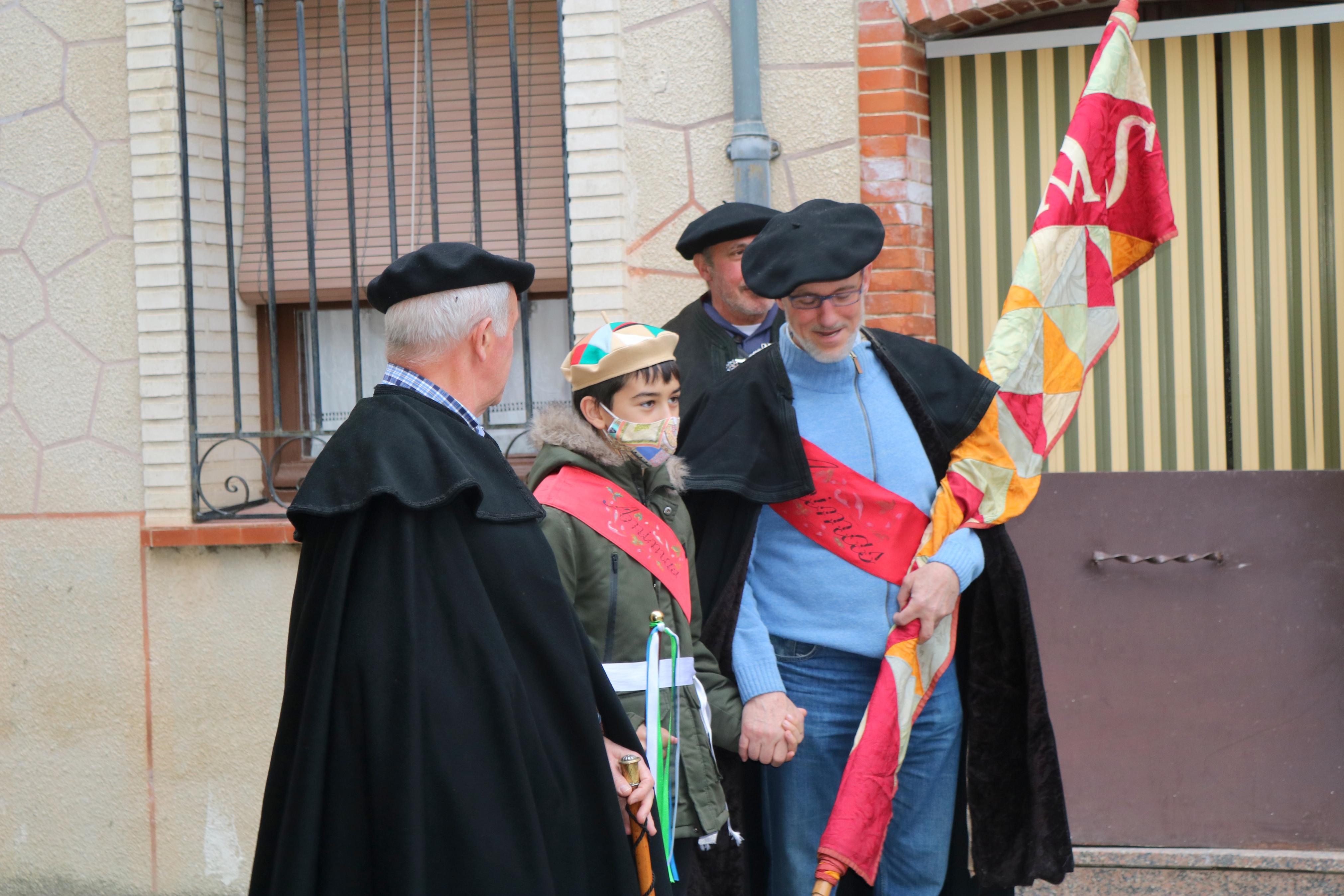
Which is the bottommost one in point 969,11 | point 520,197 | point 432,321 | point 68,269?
point 432,321

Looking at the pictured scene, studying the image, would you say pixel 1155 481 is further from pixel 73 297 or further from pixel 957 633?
pixel 73 297

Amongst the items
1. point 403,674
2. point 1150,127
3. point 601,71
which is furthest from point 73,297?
point 1150,127

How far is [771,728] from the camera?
2529 mm

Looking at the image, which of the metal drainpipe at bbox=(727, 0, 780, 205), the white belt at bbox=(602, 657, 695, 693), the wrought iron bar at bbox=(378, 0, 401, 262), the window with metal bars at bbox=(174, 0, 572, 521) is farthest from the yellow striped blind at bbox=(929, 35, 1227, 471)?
the white belt at bbox=(602, 657, 695, 693)

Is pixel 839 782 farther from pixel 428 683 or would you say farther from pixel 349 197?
pixel 349 197

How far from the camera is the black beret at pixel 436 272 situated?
204 centimetres

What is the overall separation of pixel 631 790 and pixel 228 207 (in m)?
3.14

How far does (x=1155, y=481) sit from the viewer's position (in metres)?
4.04

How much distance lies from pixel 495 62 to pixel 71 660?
269 cm

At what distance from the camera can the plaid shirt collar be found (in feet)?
6.72

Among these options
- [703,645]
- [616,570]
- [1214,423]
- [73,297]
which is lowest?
[703,645]

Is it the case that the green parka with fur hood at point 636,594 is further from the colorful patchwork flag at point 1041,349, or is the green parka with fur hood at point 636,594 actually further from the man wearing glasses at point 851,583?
the colorful patchwork flag at point 1041,349

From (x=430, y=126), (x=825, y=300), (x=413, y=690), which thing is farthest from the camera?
(x=430, y=126)

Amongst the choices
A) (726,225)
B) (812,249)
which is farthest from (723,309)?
(812,249)
